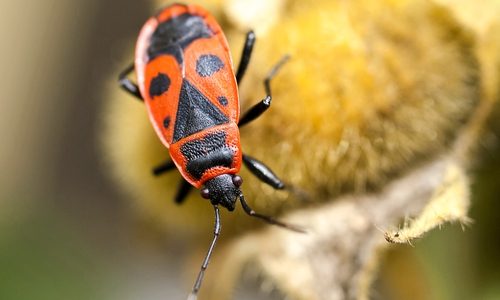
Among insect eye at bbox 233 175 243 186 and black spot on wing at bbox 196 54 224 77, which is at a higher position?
black spot on wing at bbox 196 54 224 77

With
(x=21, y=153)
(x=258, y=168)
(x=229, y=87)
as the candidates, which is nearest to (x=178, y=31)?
(x=229, y=87)

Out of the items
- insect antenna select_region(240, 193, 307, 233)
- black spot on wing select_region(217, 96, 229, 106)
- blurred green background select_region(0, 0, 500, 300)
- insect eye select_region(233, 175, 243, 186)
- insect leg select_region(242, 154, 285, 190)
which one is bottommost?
blurred green background select_region(0, 0, 500, 300)

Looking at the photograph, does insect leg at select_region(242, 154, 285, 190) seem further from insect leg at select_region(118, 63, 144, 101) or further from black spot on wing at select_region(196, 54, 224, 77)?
insect leg at select_region(118, 63, 144, 101)

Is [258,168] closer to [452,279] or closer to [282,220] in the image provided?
[282,220]

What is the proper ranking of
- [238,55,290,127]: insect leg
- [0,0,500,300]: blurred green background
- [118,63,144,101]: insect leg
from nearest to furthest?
[238,55,290,127]: insect leg
[118,63,144,101]: insect leg
[0,0,500,300]: blurred green background

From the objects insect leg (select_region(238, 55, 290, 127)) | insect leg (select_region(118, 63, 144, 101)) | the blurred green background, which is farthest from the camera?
the blurred green background

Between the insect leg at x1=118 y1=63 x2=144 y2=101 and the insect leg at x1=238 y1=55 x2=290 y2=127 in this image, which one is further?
the insect leg at x1=118 y1=63 x2=144 y2=101

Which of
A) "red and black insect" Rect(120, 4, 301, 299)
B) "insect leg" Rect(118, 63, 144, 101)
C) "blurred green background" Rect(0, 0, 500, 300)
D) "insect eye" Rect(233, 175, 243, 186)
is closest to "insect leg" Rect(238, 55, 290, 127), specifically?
"red and black insect" Rect(120, 4, 301, 299)
